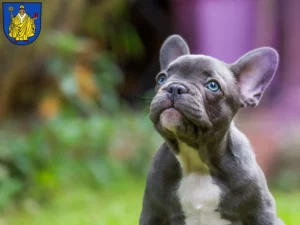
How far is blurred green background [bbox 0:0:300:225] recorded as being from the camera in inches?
236

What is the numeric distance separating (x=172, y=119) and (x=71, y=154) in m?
3.61

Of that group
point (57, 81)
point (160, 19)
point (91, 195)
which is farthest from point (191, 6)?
point (91, 195)

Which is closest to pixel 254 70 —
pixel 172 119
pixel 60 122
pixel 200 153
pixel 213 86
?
pixel 213 86

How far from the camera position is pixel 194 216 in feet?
11.1

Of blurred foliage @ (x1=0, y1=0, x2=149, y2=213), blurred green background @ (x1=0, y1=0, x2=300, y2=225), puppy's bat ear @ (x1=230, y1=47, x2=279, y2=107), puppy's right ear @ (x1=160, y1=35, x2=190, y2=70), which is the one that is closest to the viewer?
puppy's bat ear @ (x1=230, y1=47, x2=279, y2=107)

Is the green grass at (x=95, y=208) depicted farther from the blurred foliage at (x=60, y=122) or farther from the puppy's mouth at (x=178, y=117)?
the puppy's mouth at (x=178, y=117)

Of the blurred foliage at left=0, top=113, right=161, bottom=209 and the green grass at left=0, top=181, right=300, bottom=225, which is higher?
the blurred foliage at left=0, top=113, right=161, bottom=209

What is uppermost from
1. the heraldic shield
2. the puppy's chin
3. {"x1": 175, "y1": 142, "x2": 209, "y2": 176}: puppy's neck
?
the heraldic shield

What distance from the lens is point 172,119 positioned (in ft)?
10.3

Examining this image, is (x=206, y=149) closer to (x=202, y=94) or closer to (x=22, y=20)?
(x=202, y=94)

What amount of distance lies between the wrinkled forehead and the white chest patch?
1.07ft

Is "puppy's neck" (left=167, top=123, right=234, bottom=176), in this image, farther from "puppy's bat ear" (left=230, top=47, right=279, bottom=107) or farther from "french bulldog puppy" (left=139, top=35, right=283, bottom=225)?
"puppy's bat ear" (left=230, top=47, right=279, bottom=107)

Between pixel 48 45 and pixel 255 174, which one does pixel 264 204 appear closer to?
pixel 255 174

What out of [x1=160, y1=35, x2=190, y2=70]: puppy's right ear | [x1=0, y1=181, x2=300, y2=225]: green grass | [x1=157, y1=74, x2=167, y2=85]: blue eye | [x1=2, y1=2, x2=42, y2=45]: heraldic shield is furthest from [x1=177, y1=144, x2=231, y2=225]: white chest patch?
[x1=2, y1=2, x2=42, y2=45]: heraldic shield
